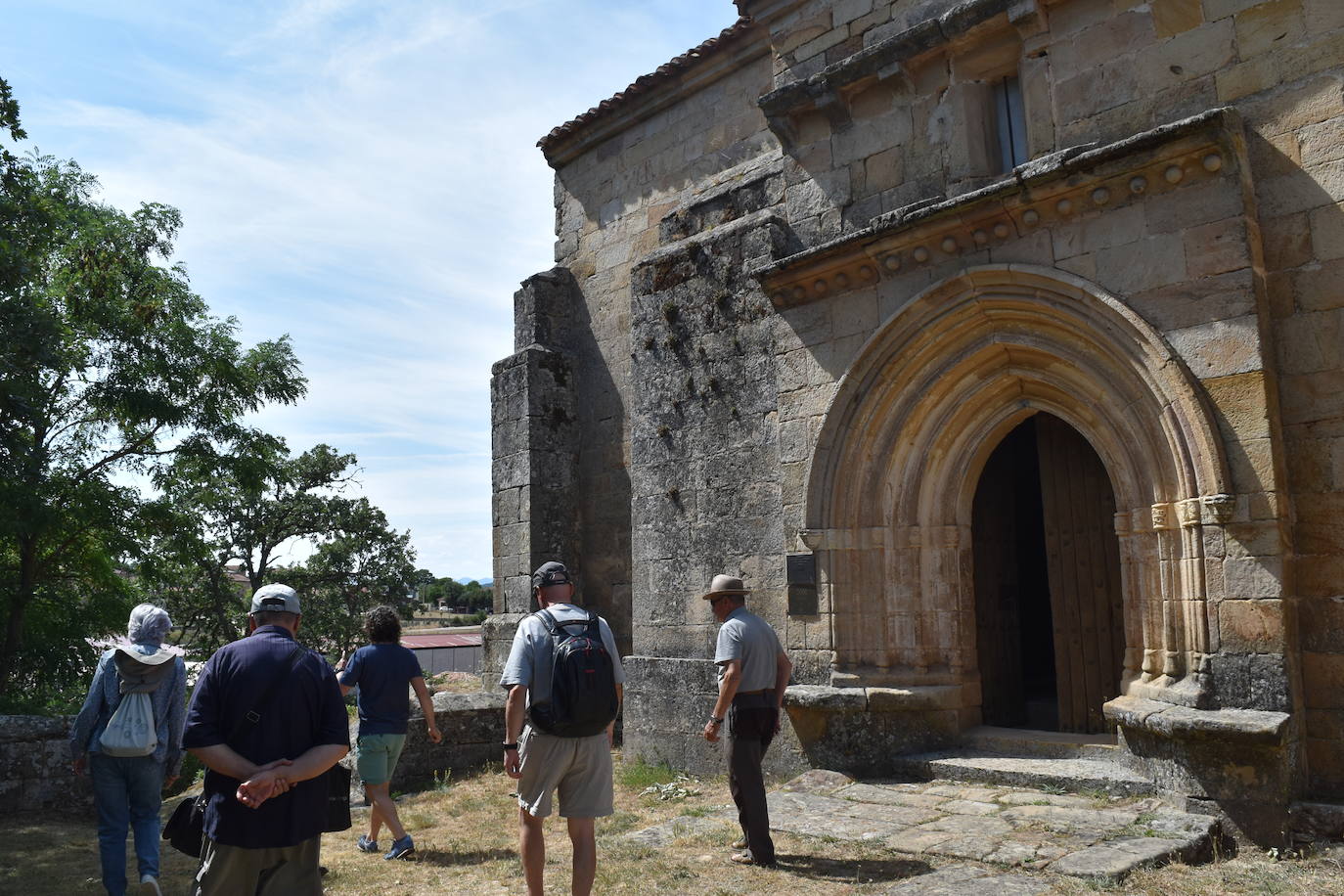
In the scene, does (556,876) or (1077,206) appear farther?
(1077,206)

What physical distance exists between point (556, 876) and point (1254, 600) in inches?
150

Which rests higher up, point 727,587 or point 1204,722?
point 727,587

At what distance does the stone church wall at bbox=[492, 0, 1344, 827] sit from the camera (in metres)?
4.86

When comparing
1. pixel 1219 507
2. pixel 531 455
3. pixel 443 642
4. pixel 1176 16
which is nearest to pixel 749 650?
pixel 1219 507

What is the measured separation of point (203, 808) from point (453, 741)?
213 inches

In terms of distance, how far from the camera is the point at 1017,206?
19.1 ft

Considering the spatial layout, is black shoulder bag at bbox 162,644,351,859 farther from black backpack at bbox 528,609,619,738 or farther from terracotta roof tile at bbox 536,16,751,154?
terracotta roof tile at bbox 536,16,751,154

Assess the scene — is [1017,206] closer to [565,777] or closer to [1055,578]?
[1055,578]

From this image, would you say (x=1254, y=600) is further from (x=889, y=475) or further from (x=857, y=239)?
(x=857, y=239)

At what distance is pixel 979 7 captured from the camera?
20.1ft

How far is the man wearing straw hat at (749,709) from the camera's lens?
4.79m

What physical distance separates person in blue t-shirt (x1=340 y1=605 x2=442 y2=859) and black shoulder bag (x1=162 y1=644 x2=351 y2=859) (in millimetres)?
2332

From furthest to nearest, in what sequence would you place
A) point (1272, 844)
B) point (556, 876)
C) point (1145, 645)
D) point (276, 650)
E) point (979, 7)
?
1. point (979, 7)
2. point (1145, 645)
3. point (556, 876)
4. point (1272, 844)
5. point (276, 650)

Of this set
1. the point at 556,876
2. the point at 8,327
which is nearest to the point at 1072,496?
the point at 556,876
